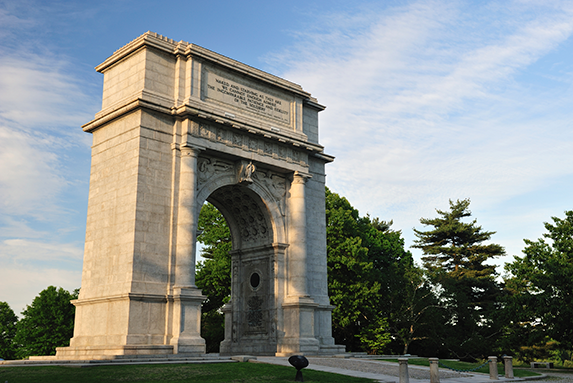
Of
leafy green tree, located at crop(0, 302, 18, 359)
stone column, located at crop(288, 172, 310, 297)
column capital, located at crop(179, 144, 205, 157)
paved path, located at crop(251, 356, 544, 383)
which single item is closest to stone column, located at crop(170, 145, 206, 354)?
column capital, located at crop(179, 144, 205, 157)

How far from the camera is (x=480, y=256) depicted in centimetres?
6856

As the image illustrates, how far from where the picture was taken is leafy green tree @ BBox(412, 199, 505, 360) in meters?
57.1

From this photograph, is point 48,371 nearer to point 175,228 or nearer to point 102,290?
point 102,290

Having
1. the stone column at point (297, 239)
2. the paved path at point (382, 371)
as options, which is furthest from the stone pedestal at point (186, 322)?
the stone column at point (297, 239)

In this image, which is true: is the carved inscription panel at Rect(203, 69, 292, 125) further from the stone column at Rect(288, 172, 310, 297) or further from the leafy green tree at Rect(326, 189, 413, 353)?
the leafy green tree at Rect(326, 189, 413, 353)

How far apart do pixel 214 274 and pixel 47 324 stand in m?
27.8

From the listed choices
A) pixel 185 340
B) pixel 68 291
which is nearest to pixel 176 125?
pixel 185 340

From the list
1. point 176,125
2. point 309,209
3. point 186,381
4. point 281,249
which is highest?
point 176,125

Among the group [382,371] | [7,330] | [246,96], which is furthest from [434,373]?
[7,330]

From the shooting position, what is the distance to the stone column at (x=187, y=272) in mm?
26891

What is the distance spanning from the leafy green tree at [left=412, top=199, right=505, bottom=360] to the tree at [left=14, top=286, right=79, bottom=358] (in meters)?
43.7

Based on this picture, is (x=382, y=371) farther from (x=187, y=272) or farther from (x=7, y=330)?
(x=7, y=330)

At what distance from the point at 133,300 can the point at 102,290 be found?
2791 mm

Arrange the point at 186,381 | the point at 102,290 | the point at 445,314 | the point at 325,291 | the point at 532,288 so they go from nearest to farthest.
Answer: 1. the point at 186,381
2. the point at 102,290
3. the point at 325,291
4. the point at 532,288
5. the point at 445,314
